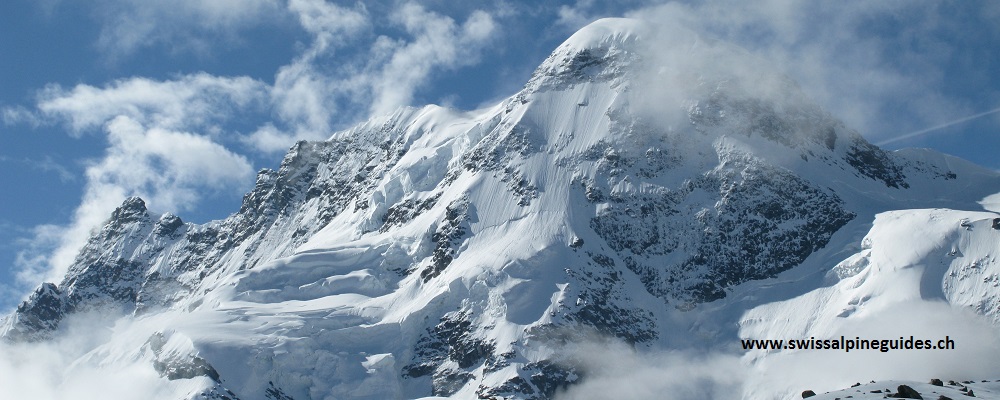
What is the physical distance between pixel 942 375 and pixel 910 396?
108909 mm

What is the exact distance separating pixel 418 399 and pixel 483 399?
31.3ft

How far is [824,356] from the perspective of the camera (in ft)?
652

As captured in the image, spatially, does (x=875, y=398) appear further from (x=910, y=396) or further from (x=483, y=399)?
(x=483, y=399)

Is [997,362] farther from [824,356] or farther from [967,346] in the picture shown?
[824,356]

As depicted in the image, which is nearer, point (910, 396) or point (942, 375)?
point (910, 396)

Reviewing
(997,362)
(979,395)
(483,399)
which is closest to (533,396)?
(483,399)

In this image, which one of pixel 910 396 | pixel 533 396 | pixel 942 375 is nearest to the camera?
pixel 910 396

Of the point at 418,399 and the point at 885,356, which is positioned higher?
the point at 418,399

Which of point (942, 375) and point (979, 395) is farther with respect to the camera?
point (942, 375)

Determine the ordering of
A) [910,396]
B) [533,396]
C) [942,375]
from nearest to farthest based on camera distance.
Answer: [910,396]
[942,375]
[533,396]

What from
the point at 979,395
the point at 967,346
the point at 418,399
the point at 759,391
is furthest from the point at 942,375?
the point at 979,395

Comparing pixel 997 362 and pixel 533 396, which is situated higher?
pixel 533 396

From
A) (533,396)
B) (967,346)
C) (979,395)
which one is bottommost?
(979,395)

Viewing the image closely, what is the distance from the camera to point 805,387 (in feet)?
→ 632
